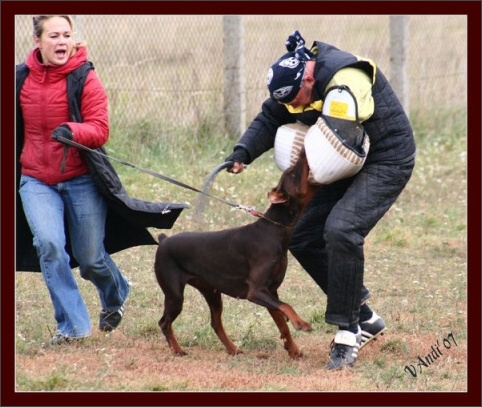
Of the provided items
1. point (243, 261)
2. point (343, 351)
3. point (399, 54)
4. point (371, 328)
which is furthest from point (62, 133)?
point (399, 54)

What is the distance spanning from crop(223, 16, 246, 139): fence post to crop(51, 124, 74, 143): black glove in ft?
19.4

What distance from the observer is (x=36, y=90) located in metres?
6.24

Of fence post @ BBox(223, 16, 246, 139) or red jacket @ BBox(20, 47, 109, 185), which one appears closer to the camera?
red jacket @ BBox(20, 47, 109, 185)

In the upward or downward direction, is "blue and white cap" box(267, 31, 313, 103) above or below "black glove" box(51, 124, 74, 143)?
above

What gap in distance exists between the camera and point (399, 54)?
44.8 feet

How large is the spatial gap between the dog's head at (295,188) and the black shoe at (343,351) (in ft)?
2.74

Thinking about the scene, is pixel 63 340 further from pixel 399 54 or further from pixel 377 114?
pixel 399 54

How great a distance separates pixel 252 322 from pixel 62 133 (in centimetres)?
202

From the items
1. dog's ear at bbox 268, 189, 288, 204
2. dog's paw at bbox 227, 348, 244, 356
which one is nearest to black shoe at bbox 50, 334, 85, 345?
dog's paw at bbox 227, 348, 244, 356

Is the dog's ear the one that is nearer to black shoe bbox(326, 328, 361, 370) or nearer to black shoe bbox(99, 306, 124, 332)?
black shoe bbox(326, 328, 361, 370)

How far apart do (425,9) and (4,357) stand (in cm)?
429

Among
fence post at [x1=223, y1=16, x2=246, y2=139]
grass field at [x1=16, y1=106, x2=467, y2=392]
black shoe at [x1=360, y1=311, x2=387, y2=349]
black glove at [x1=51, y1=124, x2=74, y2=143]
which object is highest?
black glove at [x1=51, y1=124, x2=74, y2=143]

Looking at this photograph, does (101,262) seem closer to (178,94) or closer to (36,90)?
(36,90)

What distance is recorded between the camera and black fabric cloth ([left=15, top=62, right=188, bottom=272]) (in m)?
6.29
